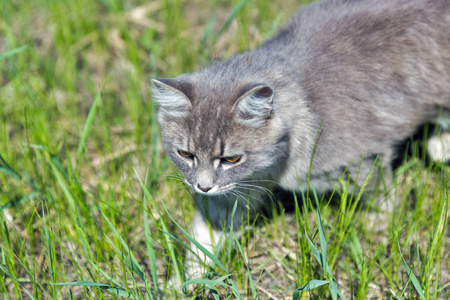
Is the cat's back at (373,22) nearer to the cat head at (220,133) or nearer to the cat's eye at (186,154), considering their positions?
the cat head at (220,133)

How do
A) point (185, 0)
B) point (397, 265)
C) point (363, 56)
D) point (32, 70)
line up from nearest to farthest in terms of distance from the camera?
1. point (397, 265)
2. point (363, 56)
3. point (32, 70)
4. point (185, 0)

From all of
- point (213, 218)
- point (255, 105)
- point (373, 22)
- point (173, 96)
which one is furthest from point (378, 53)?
point (213, 218)

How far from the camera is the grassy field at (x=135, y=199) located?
2.34 m

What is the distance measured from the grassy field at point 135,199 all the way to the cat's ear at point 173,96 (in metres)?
0.38

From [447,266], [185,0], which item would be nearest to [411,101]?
→ [447,266]

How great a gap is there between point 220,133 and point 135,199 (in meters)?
0.54

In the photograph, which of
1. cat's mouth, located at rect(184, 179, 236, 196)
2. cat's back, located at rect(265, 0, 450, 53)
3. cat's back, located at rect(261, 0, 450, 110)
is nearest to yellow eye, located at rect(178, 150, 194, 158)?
cat's mouth, located at rect(184, 179, 236, 196)

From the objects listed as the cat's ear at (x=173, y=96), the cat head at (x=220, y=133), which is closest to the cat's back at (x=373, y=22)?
the cat head at (x=220, y=133)

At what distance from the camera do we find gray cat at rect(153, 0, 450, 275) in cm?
239

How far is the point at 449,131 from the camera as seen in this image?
3.30 metres

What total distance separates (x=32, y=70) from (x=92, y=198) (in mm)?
1765

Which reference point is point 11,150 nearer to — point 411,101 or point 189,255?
A: point 189,255

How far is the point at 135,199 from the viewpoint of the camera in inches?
94.1

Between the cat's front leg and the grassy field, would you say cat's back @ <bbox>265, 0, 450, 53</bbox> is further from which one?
the cat's front leg
